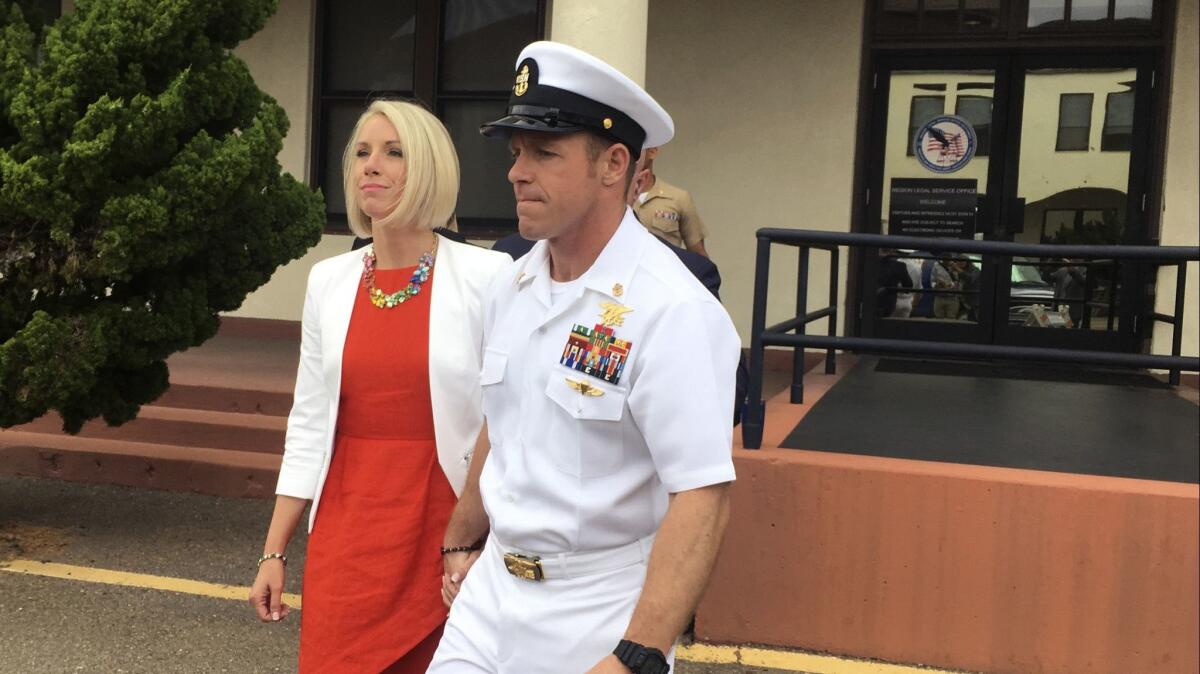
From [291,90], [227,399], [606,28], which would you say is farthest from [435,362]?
[291,90]

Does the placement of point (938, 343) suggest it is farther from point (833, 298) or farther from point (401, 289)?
point (401, 289)

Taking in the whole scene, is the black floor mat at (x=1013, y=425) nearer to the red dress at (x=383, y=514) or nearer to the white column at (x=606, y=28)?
the white column at (x=606, y=28)

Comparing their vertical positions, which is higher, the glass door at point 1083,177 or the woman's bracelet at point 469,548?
the glass door at point 1083,177

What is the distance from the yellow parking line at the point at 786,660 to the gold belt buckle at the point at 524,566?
2588mm

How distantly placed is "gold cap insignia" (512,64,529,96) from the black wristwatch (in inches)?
36.8

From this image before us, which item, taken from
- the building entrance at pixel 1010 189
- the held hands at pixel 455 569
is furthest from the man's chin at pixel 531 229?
the building entrance at pixel 1010 189

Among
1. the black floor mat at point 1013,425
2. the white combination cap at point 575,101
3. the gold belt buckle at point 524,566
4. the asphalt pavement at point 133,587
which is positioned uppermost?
the white combination cap at point 575,101

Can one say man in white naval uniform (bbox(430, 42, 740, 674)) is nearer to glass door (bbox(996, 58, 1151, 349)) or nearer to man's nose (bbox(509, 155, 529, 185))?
man's nose (bbox(509, 155, 529, 185))

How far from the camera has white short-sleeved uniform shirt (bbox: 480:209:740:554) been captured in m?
1.94

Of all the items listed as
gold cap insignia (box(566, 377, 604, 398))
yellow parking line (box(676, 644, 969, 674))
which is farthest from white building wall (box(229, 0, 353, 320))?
gold cap insignia (box(566, 377, 604, 398))

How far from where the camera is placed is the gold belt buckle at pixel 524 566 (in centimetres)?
210

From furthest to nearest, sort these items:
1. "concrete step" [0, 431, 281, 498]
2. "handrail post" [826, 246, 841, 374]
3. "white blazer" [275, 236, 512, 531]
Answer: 1. "handrail post" [826, 246, 841, 374]
2. "concrete step" [0, 431, 281, 498]
3. "white blazer" [275, 236, 512, 531]

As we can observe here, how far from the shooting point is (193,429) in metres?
7.12

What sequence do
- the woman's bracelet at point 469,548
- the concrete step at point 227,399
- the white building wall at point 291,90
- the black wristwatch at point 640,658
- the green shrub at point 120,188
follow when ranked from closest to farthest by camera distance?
the black wristwatch at point 640,658
the woman's bracelet at point 469,548
the green shrub at point 120,188
the concrete step at point 227,399
the white building wall at point 291,90
